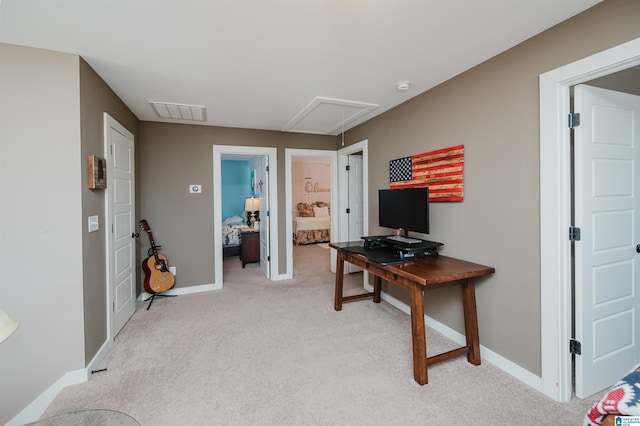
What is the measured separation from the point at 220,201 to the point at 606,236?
3934 mm

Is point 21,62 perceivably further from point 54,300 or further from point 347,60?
point 347,60

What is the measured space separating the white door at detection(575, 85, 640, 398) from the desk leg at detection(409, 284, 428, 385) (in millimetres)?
920

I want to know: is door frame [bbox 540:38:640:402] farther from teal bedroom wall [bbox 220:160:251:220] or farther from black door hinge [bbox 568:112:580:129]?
teal bedroom wall [bbox 220:160:251:220]

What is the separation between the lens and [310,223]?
748cm

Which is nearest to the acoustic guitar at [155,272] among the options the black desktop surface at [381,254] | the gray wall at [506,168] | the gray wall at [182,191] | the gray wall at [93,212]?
the gray wall at [182,191]

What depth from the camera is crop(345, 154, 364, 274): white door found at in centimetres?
460

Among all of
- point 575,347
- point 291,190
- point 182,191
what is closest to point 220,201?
point 182,191

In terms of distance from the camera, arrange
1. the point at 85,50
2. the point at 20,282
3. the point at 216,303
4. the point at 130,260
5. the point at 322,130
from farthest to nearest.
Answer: the point at 322,130, the point at 216,303, the point at 130,260, the point at 85,50, the point at 20,282

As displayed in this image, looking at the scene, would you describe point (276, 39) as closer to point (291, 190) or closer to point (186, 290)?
point (291, 190)

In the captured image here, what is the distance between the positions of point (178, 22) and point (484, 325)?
298 centimetres

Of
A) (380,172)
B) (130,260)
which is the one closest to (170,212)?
(130,260)

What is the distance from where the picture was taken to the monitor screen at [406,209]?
2.50 metres

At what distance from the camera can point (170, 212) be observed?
3807 mm

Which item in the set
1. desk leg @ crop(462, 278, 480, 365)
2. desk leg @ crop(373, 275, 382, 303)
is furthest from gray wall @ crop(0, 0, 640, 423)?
desk leg @ crop(373, 275, 382, 303)
